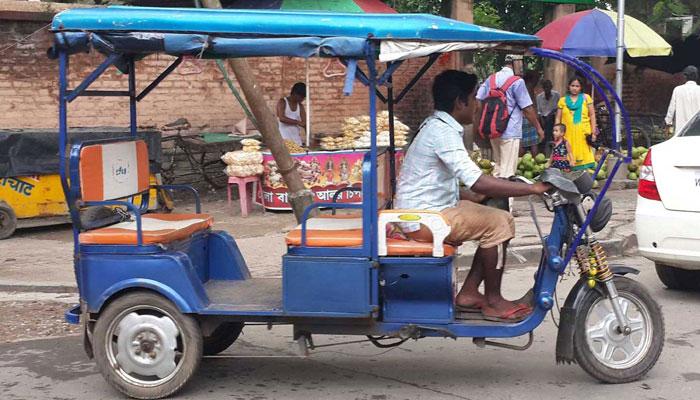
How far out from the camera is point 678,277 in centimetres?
781

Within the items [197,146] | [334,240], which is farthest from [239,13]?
[197,146]

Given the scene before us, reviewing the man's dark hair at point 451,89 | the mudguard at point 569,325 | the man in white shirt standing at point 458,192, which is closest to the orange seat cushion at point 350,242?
the man in white shirt standing at point 458,192

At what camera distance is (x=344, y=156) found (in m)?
11.7

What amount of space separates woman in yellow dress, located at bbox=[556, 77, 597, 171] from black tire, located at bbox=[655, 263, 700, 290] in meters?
3.67

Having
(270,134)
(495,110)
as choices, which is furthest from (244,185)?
(270,134)

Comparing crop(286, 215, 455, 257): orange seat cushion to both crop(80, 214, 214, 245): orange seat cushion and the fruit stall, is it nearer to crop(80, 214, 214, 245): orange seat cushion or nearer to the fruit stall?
crop(80, 214, 214, 245): orange seat cushion

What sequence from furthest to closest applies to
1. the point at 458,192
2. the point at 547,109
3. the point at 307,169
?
the point at 547,109 < the point at 307,169 < the point at 458,192

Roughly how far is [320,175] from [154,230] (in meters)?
6.35

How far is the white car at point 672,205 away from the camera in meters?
6.95

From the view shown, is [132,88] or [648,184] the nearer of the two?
[132,88]

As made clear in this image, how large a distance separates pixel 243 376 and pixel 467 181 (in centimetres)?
187

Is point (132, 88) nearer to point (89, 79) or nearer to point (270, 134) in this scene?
point (89, 79)

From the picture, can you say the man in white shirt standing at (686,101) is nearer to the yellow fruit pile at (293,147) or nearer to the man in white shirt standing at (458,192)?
the yellow fruit pile at (293,147)

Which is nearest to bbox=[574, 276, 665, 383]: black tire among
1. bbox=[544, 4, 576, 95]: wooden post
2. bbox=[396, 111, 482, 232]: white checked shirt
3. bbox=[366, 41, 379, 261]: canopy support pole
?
bbox=[396, 111, 482, 232]: white checked shirt
